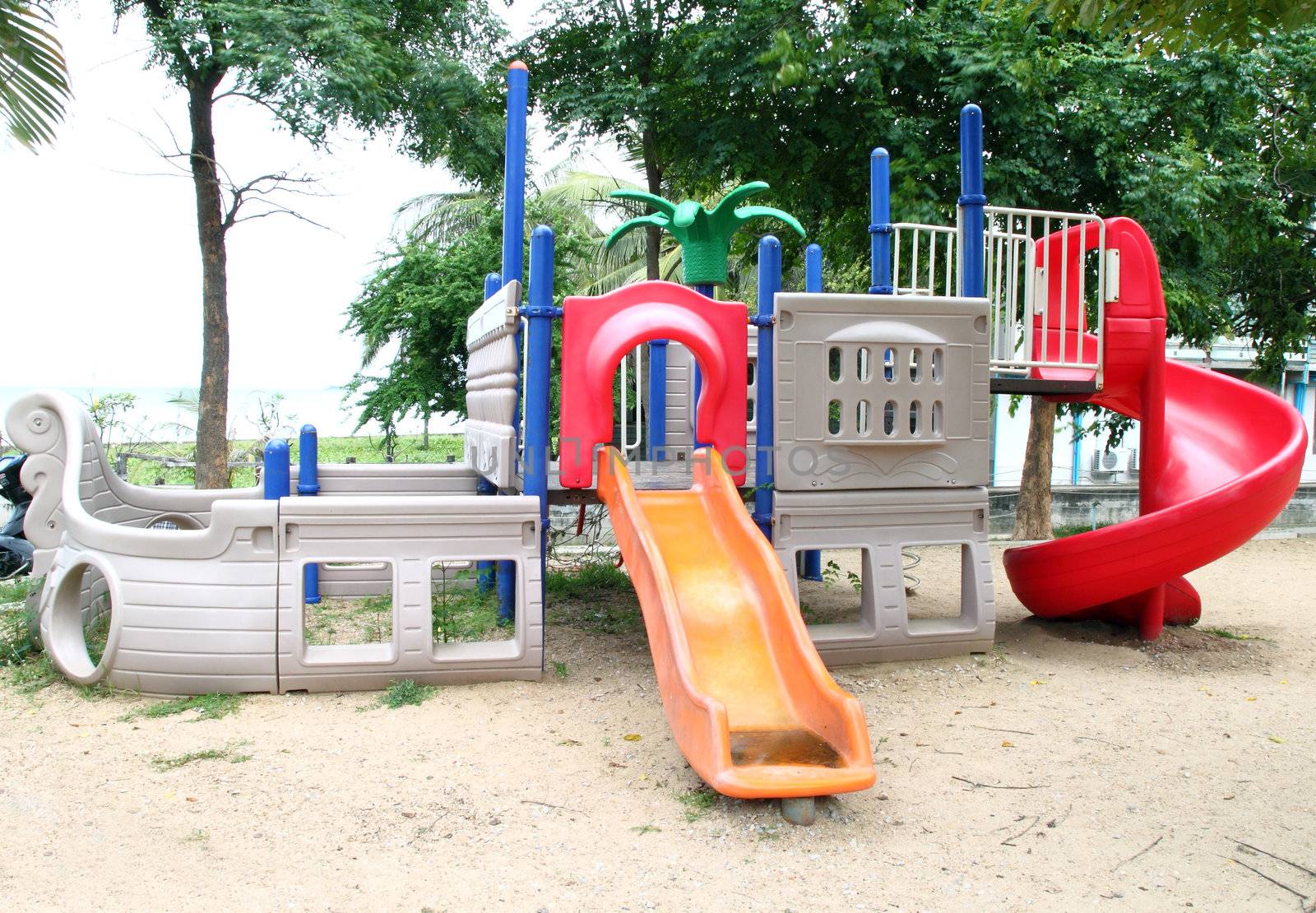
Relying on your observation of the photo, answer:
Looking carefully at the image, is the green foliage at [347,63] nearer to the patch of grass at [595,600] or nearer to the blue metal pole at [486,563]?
the blue metal pole at [486,563]

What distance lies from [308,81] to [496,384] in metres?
5.61

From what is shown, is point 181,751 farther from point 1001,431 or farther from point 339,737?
point 1001,431

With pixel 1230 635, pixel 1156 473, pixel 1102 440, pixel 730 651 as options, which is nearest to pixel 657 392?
pixel 1156 473

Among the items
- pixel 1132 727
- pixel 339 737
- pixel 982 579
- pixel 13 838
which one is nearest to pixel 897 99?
pixel 982 579

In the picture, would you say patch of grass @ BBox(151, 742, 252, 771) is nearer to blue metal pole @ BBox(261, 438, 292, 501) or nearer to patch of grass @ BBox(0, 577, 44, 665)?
patch of grass @ BBox(0, 577, 44, 665)

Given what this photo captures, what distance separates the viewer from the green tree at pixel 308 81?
1072 centimetres

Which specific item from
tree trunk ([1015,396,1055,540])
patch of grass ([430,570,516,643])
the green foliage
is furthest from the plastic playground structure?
tree trunk ([1015,396,1055,540])

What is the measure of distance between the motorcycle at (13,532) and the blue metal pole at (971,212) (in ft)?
25.3

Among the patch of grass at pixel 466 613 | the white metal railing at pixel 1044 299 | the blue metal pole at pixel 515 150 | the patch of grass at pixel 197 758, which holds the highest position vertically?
the blue metal pole at pixel 515 150

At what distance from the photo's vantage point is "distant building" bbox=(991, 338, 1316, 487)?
2258 centimetres

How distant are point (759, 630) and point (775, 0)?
9263 mm

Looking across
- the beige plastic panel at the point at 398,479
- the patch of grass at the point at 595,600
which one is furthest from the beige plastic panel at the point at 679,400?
the beige plastic panel at the point at 398,479

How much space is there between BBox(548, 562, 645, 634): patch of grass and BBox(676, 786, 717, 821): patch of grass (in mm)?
2981

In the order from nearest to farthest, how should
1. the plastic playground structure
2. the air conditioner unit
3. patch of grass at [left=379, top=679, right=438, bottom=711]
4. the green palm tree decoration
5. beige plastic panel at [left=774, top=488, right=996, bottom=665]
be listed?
the plastic playground structure → patch of grass at [left=379, top=679, right=438, bottom=711] → beige plastic panel at [left=774, top=488, right=996, bottom=665] → the green palm tree decoration → the air conditioner unit
